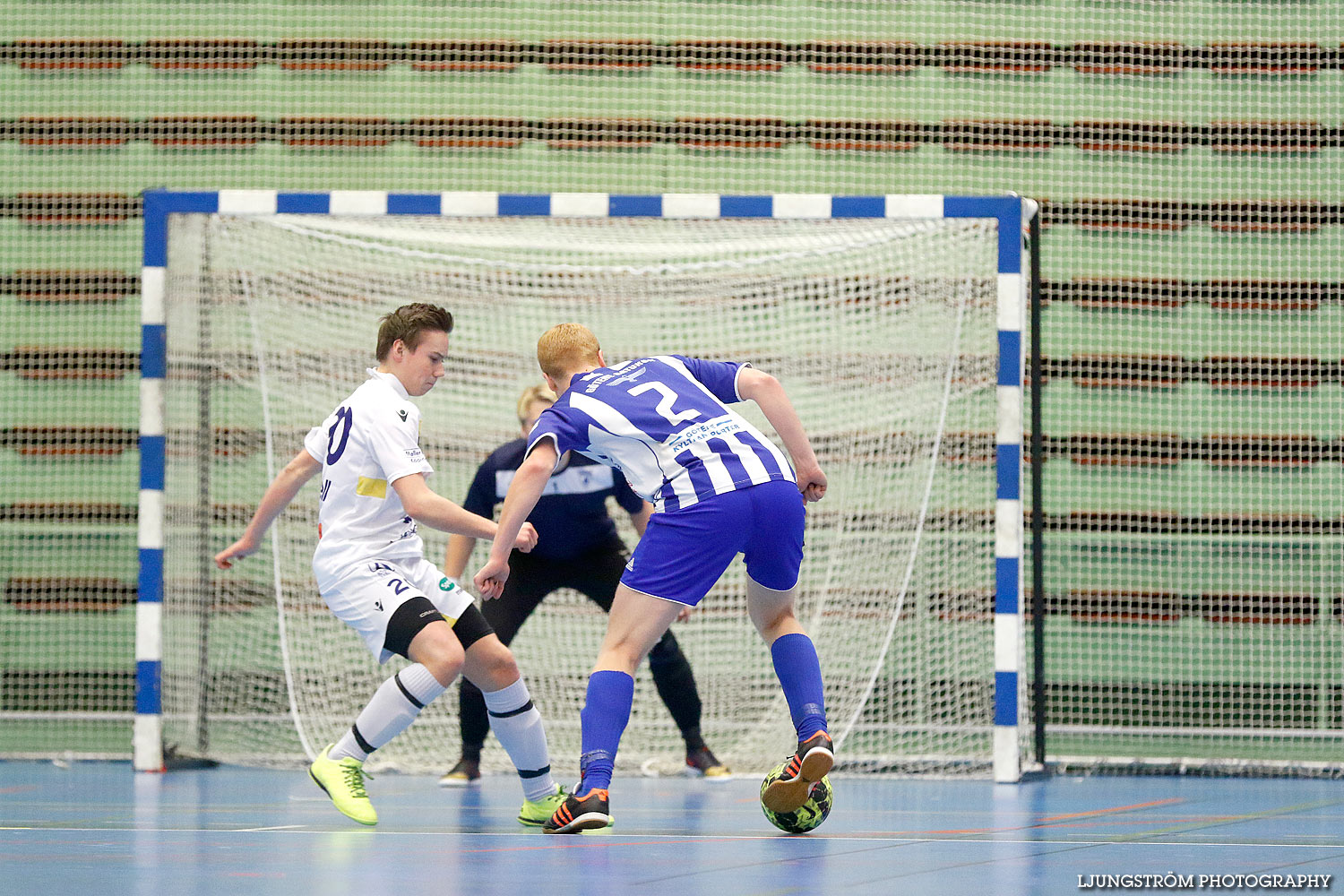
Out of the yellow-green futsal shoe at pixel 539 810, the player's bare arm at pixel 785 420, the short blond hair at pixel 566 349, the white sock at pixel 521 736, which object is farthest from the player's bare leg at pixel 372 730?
the player's bare arm at pixel 785 420

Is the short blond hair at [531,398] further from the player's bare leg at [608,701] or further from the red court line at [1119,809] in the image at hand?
the red court line at [1119,809]

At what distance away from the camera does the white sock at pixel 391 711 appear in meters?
4.96

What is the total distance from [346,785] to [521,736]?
0.61 meters

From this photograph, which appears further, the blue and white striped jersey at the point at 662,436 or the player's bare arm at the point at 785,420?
the player's bare arm at the point at 785,420

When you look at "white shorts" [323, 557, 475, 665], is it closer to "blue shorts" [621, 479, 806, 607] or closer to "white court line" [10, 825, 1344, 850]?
"white court line" [10, 825, 1344, 850]

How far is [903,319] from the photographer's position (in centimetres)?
732

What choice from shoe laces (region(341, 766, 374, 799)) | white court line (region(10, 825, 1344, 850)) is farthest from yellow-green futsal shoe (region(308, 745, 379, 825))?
white court line (region(10, 825, 1344, 850))

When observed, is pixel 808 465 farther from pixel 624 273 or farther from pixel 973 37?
pixel 973 37

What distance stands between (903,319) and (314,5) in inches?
173

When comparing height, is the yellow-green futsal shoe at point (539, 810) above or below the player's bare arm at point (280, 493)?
below

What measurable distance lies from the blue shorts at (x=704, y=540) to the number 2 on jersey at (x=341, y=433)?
1.13 m

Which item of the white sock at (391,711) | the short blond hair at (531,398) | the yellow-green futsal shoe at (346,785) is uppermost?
the short blond hair at (531,398)

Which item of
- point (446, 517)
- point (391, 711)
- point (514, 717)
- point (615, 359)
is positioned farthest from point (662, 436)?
point (615, 359)

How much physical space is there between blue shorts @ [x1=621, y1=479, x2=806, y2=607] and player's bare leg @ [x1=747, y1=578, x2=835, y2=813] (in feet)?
0.75
